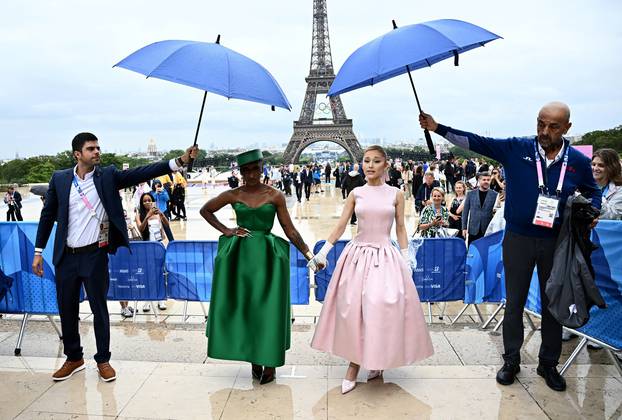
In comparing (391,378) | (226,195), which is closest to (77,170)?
(226,195)

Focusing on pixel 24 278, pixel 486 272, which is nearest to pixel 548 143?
pixel 486 272

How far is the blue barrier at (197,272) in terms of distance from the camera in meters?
5.02

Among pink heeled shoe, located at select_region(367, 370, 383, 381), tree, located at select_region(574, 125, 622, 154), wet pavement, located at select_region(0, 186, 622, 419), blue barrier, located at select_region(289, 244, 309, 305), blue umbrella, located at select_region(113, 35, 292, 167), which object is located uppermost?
tree, located at select_region(574, 125, 622, 154)

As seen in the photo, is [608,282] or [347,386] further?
[608,282]

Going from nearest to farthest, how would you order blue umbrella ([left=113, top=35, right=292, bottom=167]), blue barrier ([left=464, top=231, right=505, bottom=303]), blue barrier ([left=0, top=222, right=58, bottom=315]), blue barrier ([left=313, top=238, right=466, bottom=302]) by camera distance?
blue umbrella ([left=113, top=35, right=292, bottom=167]), blue barrier ([left=0, top=222, right=58, bottom=315]), blue barrier ([left=464, top=231, right=505, bottom=303]), blue barrier ([left=313, top=238, right=466, bottom=302])

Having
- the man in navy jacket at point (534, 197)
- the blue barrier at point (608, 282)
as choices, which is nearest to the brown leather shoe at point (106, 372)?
the man in navy jacket at point (534, 197)

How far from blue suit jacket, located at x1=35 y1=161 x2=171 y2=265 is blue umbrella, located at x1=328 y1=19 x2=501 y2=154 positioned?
1.52 metres

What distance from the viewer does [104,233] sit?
12.0 ft

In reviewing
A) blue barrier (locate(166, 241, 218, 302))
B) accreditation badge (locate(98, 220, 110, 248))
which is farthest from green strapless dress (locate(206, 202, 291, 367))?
blue barrier (locate(166, 241, 218, 302))

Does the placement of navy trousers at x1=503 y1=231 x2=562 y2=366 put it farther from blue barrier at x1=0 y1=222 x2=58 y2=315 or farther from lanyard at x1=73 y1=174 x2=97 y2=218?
blue barrier at x1=0 y1=222 x2=58 y2=315

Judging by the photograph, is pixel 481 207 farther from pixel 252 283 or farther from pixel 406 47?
pixel 252 283

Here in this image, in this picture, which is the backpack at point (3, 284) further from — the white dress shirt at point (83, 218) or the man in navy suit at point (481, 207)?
the man in navy suit at point (481, 207)

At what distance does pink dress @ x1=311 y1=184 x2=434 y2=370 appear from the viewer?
317cm

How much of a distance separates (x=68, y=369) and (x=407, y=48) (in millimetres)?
3339
